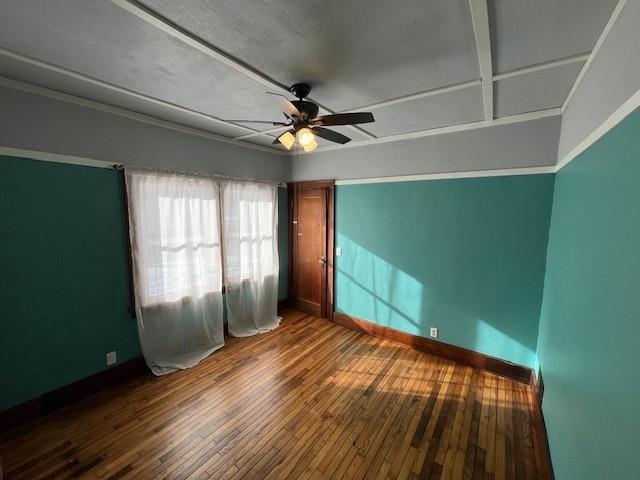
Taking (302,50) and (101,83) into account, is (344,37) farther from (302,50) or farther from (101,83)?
(101,83)

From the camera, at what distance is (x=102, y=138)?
2.32m

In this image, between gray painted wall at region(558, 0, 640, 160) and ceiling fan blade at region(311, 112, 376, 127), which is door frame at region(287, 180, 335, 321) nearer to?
ceiling fan blade at region(311, 112, 376, 127)

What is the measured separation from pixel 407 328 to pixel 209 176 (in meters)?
3.04

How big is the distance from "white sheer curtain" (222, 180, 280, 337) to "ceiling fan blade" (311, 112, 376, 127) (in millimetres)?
1846

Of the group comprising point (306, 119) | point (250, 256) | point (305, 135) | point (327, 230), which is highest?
point (306, 119)

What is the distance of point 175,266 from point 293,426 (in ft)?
6.42

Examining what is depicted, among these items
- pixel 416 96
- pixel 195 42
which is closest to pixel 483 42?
pixel 416 96

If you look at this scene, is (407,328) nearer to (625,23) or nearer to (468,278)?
(468,278)

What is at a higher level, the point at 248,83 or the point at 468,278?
the point at 248,83

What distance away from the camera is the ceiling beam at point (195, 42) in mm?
1186

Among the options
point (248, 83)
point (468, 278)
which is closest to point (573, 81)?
point (468, 278)

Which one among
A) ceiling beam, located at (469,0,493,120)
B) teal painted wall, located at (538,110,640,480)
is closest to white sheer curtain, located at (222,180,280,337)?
ceiling beam, located at (469,0,493,120)

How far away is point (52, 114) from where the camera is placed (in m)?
2.05

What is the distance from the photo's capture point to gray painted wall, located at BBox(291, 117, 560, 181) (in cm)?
235
